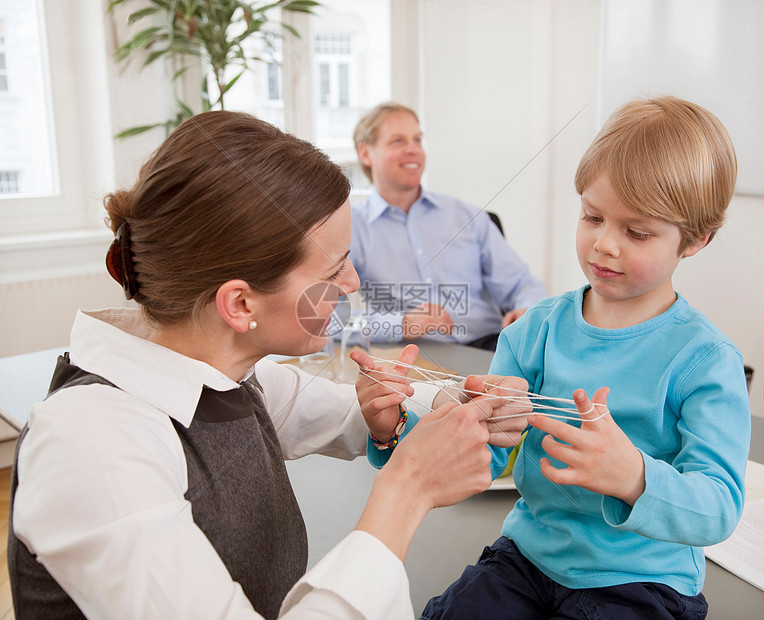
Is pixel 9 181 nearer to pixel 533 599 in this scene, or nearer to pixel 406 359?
pixel 406 359

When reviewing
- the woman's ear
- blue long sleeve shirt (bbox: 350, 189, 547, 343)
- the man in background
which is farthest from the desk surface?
blue long sleeve shirt (bbox: 350, 189, 547, 343)

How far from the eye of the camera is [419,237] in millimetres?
2285

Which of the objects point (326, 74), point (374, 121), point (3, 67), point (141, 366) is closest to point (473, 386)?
point (141, 366)

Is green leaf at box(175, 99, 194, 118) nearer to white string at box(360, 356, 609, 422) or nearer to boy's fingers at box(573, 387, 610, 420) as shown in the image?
white string at box(360, 356, 609, 422)

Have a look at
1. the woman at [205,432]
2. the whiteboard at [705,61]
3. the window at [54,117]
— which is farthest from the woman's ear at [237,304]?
the window at [54,117]

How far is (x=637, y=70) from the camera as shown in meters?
2.28

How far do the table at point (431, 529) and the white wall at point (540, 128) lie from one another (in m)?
1.16

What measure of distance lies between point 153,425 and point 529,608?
475mm

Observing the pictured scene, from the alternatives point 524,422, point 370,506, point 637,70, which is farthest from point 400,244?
point 370,506

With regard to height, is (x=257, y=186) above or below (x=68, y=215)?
above

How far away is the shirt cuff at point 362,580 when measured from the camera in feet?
1.99

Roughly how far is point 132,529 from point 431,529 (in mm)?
370

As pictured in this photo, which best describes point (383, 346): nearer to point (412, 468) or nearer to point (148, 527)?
point (412, 468)

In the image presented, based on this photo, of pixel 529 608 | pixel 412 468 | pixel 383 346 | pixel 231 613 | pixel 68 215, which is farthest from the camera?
pixel 68 215
